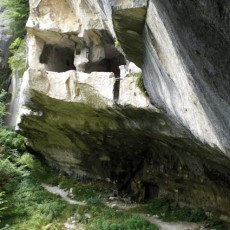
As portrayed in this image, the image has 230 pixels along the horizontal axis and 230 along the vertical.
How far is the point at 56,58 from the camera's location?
16625 millimetres

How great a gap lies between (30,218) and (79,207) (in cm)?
186

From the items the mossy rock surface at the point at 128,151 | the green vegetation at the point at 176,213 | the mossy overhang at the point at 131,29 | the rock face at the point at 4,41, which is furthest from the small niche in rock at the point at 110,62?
the rock face at the point at 4,41

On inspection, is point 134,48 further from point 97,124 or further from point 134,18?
point 97,124

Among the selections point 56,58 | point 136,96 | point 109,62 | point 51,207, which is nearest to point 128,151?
point 51,207

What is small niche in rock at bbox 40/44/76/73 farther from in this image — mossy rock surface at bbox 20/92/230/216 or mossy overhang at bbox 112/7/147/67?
mossy overhang at bbox 112/7/147/67

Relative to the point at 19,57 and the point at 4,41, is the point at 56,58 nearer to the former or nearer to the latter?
the point at 19,57

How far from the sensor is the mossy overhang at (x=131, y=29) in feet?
19.8

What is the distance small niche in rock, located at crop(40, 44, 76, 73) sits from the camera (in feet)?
52.5

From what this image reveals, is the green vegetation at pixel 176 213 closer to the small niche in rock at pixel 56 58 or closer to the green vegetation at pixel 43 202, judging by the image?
the green vegetation at pixel 43 202

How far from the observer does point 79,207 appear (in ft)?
44.6

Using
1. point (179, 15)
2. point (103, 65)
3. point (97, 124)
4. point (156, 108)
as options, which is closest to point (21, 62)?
point (103, 65)

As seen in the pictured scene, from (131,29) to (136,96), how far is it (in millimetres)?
3416

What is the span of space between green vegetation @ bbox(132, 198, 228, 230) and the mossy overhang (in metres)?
7.10

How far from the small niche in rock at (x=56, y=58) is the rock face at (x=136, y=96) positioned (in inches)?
2.1
